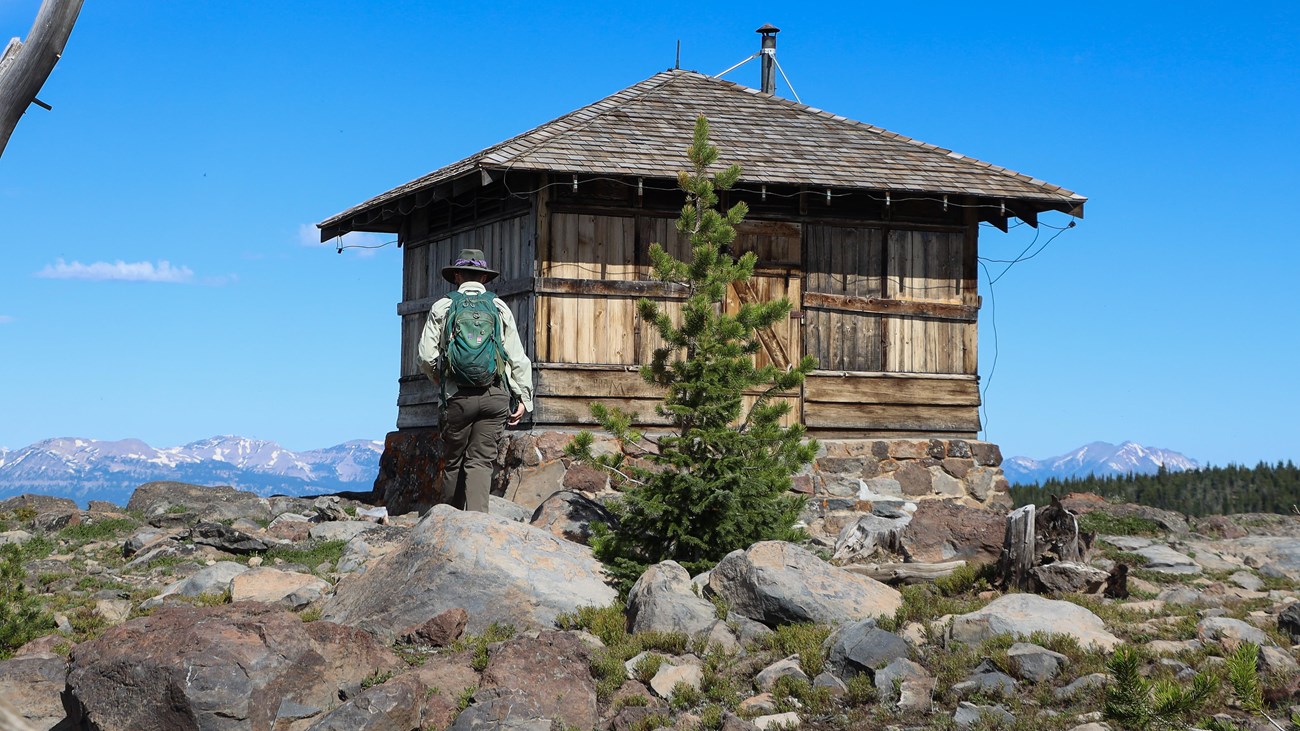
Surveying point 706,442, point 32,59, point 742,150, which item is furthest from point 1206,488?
point 32,59

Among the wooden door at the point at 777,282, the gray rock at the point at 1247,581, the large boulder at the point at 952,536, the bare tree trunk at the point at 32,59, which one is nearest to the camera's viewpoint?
the bare tree trunk at the point at 32,59

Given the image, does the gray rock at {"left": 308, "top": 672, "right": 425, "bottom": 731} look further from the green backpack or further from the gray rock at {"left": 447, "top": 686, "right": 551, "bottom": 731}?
the green backpack

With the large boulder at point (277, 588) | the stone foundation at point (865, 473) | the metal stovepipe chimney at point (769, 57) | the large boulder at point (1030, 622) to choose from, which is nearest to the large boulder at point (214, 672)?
the large boulder at point (277, 588)

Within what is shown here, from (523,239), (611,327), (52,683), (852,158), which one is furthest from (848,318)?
(52,683)

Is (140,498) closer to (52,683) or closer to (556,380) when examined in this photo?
(556,380)

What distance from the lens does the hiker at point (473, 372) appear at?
9.93 meters

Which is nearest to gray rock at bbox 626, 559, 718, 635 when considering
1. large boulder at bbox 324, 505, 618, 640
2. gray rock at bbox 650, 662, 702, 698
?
large boulder at bbox 324, 505, 618, 640

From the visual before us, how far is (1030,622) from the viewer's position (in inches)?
307

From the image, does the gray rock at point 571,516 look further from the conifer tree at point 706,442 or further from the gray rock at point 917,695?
the gray rock at point 917,695

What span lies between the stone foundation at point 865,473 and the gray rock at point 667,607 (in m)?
5.19

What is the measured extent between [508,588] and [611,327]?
6.07 m

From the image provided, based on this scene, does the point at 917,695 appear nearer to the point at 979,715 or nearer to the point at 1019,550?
the point at 979,715

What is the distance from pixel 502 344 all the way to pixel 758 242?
5466mm

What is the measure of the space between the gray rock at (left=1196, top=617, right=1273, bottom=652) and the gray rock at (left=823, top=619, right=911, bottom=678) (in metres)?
1.83
